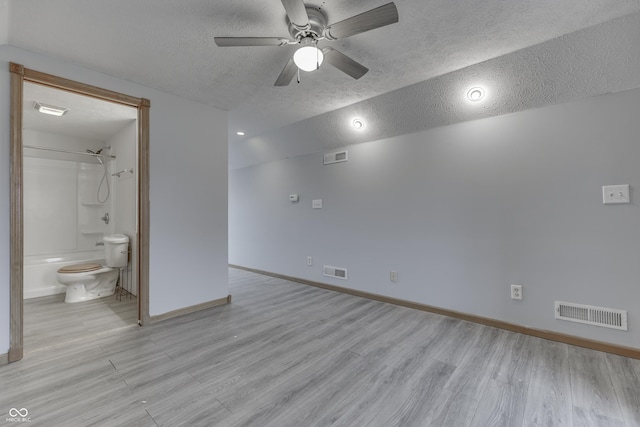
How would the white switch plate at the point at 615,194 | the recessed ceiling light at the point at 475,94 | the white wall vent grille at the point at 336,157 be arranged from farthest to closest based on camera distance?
the white wall vent grille at the point at 336,157
the recessed ceiling light at the point at 475,94
the white switch plate at the point at 615,194

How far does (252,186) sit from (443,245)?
3496 millimetres

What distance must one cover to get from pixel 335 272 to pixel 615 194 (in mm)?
2894

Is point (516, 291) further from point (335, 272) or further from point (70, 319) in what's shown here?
point (70, 319)

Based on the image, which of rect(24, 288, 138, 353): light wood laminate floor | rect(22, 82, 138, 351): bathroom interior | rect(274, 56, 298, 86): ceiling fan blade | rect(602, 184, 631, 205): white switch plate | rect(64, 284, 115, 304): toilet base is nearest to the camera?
rect(274, 56, 298, 86): ceiling fan blade

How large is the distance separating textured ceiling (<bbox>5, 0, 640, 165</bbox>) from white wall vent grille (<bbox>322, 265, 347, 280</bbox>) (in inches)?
89.8

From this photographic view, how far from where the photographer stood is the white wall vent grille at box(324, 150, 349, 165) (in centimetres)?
370

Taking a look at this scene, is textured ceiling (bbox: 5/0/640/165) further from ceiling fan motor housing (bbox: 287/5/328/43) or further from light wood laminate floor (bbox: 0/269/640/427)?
light wood laminate floor (bbox: 0/269/640/427)

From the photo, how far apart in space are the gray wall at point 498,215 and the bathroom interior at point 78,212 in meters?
2.52

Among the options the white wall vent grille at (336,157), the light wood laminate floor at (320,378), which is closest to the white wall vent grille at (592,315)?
the light wood laminate floor at (320,378)

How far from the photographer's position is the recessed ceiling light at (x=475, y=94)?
2.43 m

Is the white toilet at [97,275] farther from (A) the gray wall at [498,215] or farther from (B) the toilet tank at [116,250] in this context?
(A) the gray wall at [498,215]

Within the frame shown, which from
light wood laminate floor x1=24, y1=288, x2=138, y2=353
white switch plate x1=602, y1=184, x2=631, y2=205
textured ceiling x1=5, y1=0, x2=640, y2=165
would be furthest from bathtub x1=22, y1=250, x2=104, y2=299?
white switch plate x1=602, y1=184, x2=631, y2=205

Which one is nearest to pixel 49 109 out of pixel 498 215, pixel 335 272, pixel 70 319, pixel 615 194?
pixel 70 319

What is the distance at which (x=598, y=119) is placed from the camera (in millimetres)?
2127
